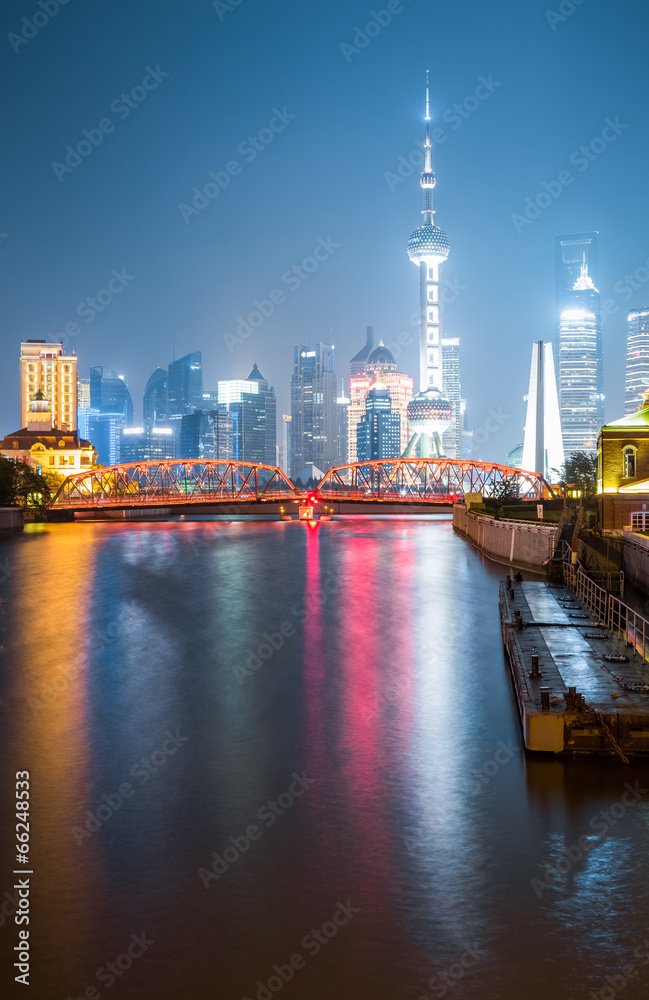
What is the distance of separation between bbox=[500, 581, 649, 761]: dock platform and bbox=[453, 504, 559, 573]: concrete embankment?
21.2m

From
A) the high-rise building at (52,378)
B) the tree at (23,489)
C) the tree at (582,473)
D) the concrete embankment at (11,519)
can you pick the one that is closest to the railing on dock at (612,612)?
the tree at (582,473)

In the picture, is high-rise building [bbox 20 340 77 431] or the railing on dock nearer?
the railing on dock

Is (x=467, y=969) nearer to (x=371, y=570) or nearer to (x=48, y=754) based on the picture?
(x=48, y=754)

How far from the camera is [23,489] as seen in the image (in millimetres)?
104375

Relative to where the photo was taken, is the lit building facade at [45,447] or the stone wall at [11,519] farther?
the lit building facade at [45,447]

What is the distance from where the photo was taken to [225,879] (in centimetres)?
1367

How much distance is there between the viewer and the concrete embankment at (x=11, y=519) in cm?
9106

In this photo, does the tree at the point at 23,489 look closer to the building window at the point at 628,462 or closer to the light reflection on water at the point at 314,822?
the light reflection on water at the point at 314,822

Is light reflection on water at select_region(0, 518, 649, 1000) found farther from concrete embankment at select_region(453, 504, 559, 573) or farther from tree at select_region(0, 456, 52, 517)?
tree at select_region(0, 456, 52, 517)

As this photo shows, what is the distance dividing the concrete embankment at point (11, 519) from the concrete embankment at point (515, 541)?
45.6 m

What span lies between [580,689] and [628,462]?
36953mm

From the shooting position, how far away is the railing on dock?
2487 cm

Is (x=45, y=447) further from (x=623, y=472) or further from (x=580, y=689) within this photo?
(x=580, y=689)

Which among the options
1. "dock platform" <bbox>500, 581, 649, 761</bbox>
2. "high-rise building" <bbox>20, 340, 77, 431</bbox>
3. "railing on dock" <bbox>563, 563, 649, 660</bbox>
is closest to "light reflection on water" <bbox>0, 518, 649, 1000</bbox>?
"dock platform" <bbox>500, 581, 649, 761</bbox>
